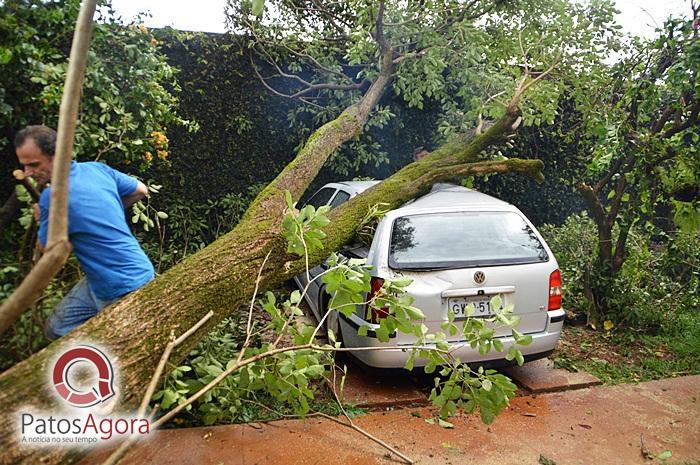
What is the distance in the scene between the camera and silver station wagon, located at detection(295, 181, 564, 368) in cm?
354

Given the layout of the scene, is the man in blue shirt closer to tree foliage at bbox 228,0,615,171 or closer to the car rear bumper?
the car rear bumper

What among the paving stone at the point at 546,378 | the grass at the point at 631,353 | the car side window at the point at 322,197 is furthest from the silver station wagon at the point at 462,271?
the car side window at the point at 322,197

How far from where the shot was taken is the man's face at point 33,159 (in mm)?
2332

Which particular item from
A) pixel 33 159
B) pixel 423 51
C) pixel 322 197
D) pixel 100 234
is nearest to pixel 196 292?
pixel 100 234

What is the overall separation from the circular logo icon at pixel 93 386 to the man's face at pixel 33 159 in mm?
928

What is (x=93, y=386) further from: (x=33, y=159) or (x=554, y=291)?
(x=554, y=291)

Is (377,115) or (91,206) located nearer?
(91,206)

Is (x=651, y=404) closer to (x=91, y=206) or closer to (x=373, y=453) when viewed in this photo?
(x=373, y=453)

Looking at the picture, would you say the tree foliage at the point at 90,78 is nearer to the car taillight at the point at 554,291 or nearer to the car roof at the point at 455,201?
the car roof at the point at 455,201

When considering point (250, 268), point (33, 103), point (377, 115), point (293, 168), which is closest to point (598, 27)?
point (377, 115)

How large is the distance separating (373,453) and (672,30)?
4479 millimetres

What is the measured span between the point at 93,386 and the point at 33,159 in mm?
1145

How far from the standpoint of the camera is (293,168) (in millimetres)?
4891

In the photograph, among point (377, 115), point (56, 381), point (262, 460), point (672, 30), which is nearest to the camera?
point (56, 381)
